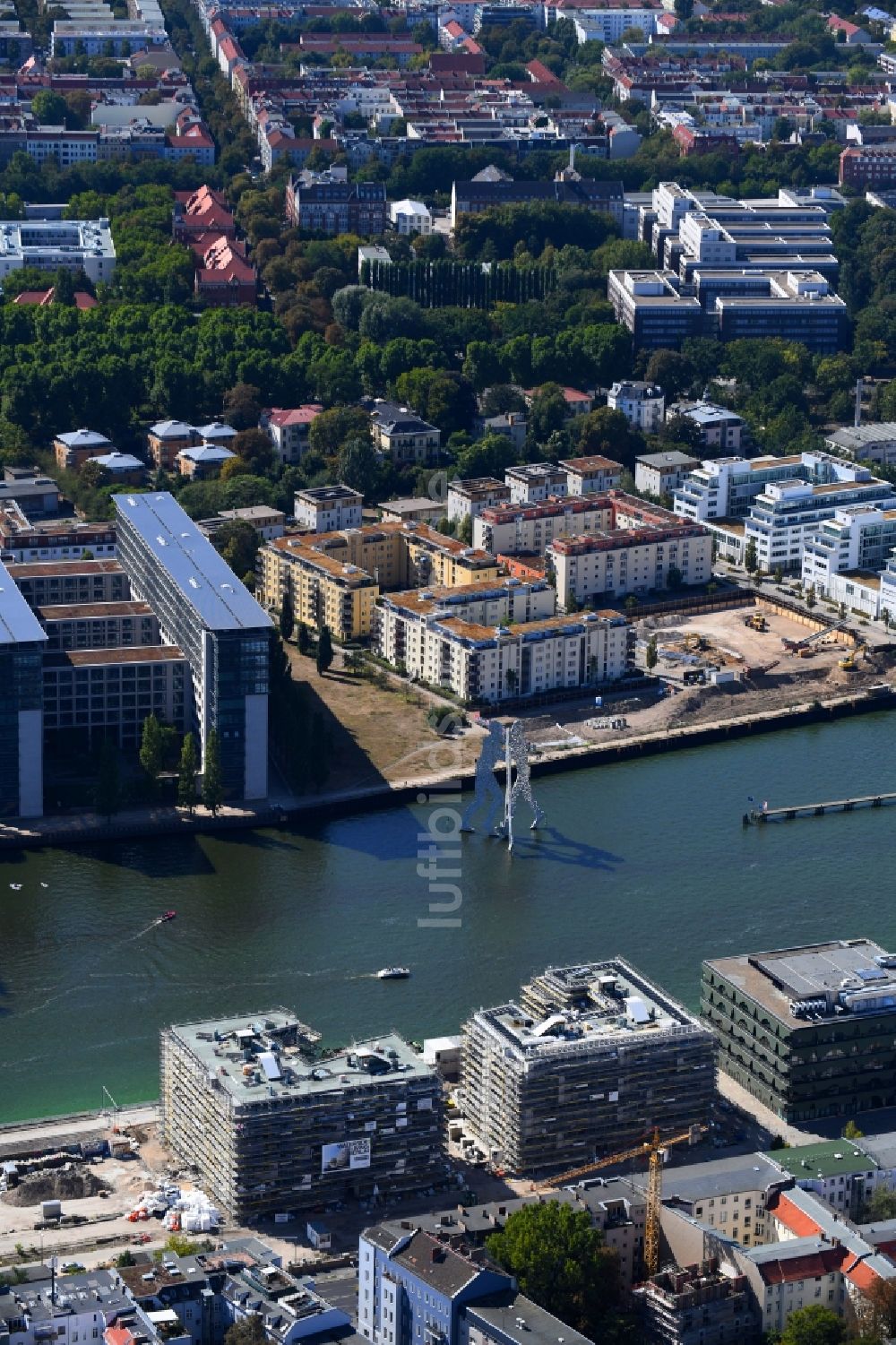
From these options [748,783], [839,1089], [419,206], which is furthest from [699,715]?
[419,206]

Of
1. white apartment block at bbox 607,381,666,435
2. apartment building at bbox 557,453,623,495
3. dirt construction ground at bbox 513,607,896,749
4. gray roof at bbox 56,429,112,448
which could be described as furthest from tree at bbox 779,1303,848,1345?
white apartment block at bbox 607,381,666,435

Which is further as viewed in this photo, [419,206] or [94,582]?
[419,206]

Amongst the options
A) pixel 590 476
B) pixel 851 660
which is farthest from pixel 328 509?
pixel 851 660

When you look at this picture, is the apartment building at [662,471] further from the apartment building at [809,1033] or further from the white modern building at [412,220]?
the apartment building at [809,1033]

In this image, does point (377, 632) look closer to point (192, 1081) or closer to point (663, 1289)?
point (192, 1081)

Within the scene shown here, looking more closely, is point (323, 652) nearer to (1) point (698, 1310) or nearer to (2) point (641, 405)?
(2) point (641, 405)

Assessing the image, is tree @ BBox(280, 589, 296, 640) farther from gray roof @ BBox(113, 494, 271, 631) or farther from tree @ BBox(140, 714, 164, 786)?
tree @ BBox(140, 714, 164, 786)
